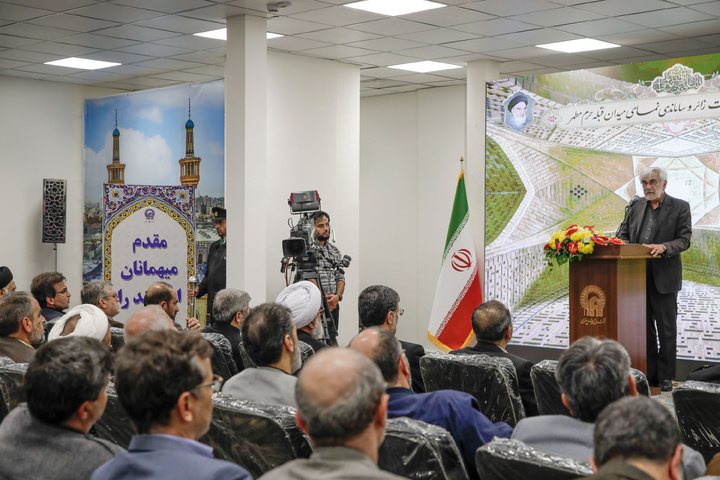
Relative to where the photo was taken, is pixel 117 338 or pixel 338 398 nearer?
pixel 338 398

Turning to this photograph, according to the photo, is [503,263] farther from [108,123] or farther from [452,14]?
[108,123]

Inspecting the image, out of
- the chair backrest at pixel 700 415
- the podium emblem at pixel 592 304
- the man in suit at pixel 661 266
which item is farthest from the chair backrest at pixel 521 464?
the man in suit at pixel 661 266

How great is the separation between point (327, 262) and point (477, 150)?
2444 mm

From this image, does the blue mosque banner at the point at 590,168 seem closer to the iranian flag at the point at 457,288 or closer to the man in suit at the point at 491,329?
the iranian flag at the point at 457,288

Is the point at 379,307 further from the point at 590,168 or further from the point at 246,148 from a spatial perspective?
the point at 590,168

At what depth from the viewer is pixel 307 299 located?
4.96 meters

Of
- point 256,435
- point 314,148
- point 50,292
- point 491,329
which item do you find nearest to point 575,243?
point 491,329

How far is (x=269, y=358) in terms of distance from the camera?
3.37 metres

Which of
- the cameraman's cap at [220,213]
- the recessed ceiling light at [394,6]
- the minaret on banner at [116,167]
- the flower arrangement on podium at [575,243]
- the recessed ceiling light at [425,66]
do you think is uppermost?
the recessed ceiling light at [394,6]

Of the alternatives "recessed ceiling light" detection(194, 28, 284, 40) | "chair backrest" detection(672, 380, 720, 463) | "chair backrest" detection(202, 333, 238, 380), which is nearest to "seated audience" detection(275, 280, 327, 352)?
"chair backrest" detection(202, 333, 238, 380)

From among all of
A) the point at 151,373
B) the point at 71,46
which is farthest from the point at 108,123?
the point at 151,373

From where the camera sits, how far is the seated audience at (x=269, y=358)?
3.22m

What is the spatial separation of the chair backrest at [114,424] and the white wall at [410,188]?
885 cm

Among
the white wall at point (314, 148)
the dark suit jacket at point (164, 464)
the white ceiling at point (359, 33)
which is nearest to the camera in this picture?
the dark suit jacket at point (164, 464)
